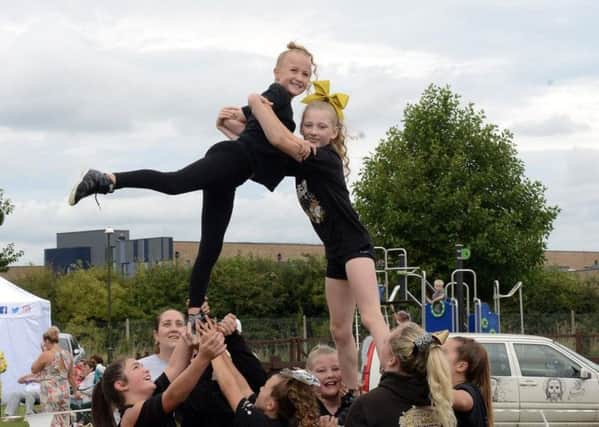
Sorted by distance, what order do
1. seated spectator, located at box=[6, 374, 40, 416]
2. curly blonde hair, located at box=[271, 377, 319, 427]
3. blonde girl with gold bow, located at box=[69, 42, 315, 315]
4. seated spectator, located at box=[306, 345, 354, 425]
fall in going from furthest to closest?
seated spectator, located at box=[6, 374, 40, 416] < seated spectator, located at box=[306, 345, 354, 425] < blonde girl with gold bow, located at box=[69, 42, 315, 315] < curly blonde hair, located at box=[271, 377, 319, 427]

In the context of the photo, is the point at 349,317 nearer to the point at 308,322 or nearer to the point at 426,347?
the point at 426,347

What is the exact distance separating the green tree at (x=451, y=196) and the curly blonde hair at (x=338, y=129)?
2566cm

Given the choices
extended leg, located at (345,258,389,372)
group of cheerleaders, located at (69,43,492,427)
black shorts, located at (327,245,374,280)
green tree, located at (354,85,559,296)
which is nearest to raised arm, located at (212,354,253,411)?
group of cheerleaders, located at (69,43,492,427)

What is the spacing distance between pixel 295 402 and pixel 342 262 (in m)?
0.87

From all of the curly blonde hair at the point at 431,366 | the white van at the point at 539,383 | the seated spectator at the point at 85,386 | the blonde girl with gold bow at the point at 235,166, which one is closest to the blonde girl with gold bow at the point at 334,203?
the blonde girl with gold bow at the point at 235,166

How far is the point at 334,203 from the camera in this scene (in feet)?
17.2

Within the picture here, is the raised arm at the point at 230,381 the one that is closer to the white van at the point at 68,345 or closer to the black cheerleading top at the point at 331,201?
the black cheerleading top at the point at 331,201

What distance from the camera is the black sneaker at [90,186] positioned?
4582 mm

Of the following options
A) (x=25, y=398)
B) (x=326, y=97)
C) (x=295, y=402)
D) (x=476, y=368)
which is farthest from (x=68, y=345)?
(x=295, y=402)

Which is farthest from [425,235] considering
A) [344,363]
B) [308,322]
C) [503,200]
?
[344,363]

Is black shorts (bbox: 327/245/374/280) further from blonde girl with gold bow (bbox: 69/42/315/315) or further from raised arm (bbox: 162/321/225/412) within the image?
raised arm (bbox: 162/321/225/412)

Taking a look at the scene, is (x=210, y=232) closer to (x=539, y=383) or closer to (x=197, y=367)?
(x=197, y=367)

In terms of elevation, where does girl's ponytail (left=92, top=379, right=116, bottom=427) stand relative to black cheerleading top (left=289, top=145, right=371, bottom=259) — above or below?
below

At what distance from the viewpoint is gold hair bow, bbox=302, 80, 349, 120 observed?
17.4 feet
